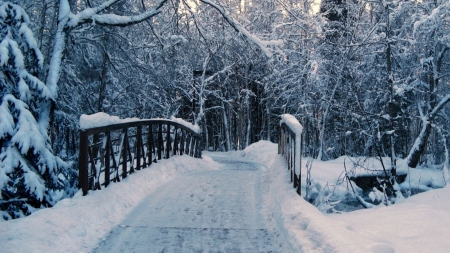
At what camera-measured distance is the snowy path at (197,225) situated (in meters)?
4.65

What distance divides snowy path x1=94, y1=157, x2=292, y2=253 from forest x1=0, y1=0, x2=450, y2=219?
2021mm

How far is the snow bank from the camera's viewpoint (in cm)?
408

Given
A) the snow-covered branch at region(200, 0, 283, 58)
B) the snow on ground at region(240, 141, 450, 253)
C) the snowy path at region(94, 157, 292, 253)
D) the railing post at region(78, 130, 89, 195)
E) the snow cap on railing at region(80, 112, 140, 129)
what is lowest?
the snowy path at region(94, 157, 292, 253)

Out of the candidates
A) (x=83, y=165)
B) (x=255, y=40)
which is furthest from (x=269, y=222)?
(x=255, y=40)

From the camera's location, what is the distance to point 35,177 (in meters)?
6.49

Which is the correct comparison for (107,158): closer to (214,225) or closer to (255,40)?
(214,225)

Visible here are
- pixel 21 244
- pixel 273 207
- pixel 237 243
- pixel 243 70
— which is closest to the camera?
pixel 21 244

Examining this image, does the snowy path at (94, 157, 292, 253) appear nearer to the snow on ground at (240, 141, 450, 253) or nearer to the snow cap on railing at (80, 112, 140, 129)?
the snow on ground at (240, 141, 450, 253)

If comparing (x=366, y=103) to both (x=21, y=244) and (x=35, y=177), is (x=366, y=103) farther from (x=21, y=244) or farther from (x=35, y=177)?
(x=21, y=244)

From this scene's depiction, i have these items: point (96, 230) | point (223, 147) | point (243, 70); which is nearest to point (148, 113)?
point (243, 70)

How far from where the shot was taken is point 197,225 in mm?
5508

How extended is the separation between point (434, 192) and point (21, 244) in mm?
6810

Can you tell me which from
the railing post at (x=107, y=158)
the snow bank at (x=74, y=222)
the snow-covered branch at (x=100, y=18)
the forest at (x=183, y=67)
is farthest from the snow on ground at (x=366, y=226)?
the snow-covered branch at (x=100, y=18)

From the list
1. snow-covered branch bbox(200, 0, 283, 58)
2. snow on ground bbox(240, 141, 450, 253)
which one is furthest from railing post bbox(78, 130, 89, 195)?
snow-covered branch bbox(200, 0, 283, 58)
